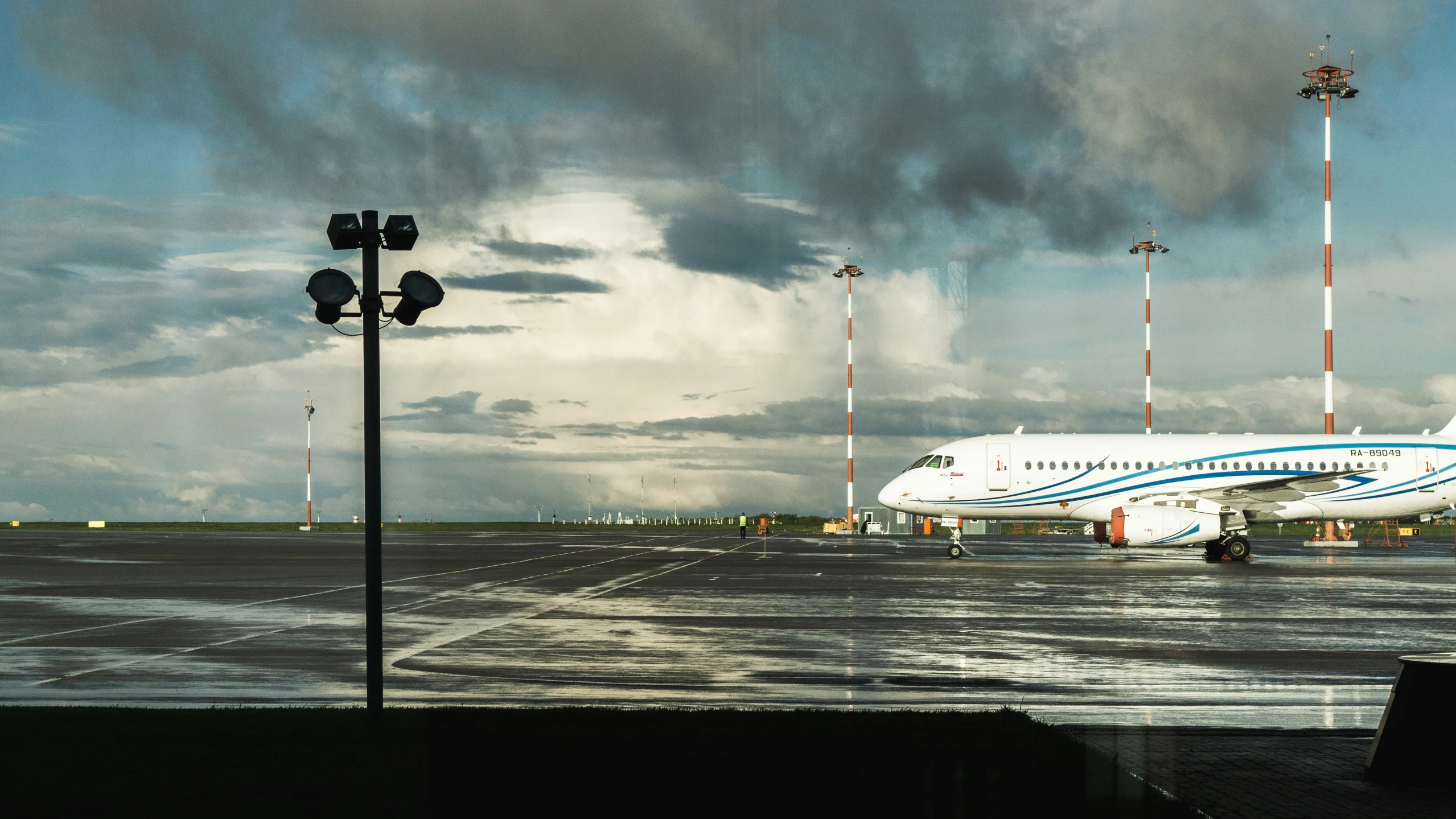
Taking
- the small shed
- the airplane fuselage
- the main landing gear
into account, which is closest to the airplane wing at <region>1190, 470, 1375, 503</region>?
the airplane fuselage

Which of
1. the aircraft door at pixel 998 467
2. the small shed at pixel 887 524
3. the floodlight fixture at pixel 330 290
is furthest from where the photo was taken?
the small shed at pixel 887 524

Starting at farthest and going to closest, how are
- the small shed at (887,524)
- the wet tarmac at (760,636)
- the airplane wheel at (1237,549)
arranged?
the small shed at (887,524)
the airplane wheel at (1237,549)
the wet tarmac at (760,636)

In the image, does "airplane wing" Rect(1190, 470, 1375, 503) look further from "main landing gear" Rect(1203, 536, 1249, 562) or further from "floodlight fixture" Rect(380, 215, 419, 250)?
"floodlight fixture" Rect(380, 215, 419, 250)

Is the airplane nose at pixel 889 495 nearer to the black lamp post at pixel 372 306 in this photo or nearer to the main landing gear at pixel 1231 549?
the main landing gear at pixel 1231 549

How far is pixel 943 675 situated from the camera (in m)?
13.1

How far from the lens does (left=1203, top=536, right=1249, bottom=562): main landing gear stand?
3719cm

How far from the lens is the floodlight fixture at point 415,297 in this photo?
9.76m

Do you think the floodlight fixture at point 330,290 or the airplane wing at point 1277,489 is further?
the airplane wing at point 1277,489

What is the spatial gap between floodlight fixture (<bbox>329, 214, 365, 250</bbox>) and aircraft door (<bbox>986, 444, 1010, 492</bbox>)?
32.3 meters

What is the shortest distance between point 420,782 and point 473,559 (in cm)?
3361

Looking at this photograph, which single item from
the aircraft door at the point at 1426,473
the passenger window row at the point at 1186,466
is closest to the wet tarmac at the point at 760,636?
the passenger window row at the point at 1186,466

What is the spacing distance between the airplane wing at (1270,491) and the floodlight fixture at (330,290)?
3344 centimetres

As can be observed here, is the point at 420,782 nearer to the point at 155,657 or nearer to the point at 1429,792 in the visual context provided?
the point at 1429,792

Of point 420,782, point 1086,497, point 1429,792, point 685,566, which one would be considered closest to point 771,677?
point 420,782
